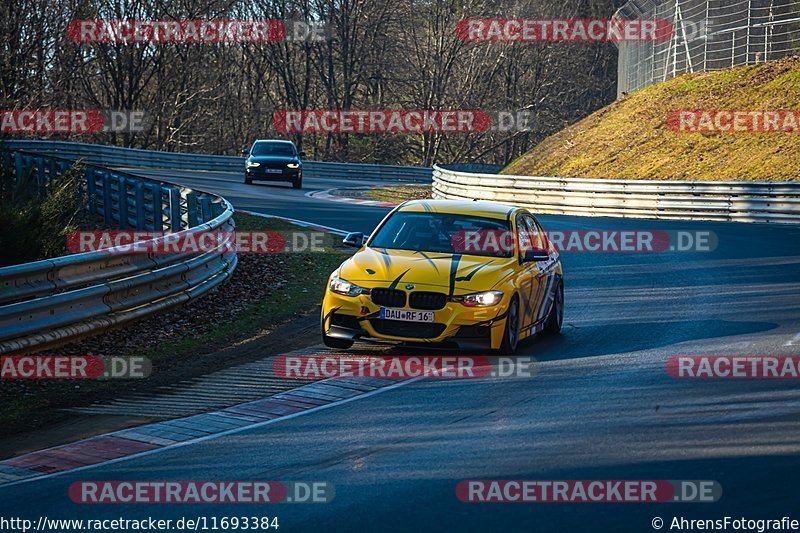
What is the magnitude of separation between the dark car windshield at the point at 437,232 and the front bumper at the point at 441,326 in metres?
1.15

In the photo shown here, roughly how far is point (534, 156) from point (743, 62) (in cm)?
887

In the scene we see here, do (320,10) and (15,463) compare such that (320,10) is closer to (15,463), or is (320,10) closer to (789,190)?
(789,190)

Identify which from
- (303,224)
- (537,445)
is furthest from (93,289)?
(303,224)

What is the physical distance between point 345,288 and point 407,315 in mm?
708

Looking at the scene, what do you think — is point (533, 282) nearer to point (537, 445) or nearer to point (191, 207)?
point (537, 445)

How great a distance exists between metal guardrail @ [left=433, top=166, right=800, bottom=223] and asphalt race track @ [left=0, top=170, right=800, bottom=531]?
16.5m

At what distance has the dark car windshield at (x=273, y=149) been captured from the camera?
133ft

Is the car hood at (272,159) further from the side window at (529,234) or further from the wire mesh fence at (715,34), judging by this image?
the side window at (529,234)

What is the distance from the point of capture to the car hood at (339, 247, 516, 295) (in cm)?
1141

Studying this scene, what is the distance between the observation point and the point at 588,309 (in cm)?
1505

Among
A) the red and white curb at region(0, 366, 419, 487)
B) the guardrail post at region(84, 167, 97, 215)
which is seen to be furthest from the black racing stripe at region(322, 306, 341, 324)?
the guardrail post at region(84, 167, 97, 215)

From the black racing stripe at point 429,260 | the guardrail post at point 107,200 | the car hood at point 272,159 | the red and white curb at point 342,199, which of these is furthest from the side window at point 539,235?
the car hood at point 272,159

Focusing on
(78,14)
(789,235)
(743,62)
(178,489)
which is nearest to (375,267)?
(178,489)

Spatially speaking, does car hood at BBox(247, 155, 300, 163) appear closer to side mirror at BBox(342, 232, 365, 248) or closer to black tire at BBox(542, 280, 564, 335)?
black tire at BBox(542, 280, 564, 335)
